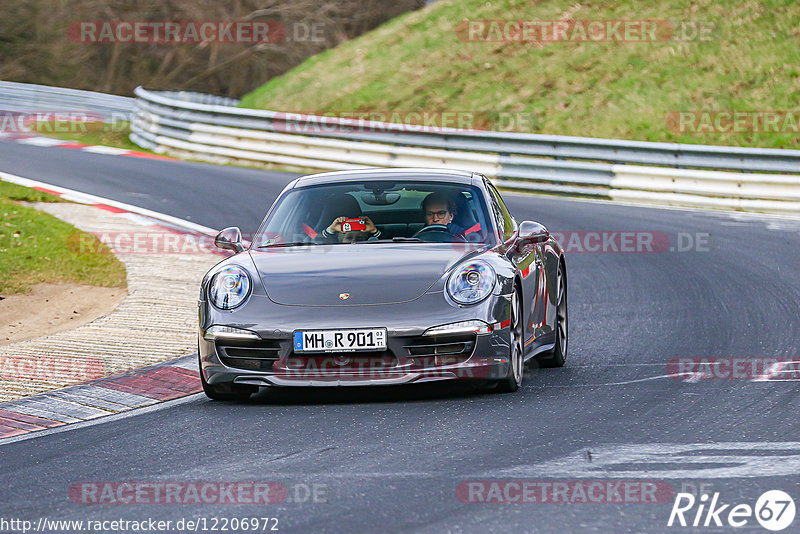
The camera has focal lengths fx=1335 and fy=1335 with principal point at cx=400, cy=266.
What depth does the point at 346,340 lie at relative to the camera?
7.23 meters

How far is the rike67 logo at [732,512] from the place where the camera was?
4738 millimetres

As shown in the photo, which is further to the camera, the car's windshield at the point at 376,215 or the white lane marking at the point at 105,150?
the white lane marking at the point at 105,150

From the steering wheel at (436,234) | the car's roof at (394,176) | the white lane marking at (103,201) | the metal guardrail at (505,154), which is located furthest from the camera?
the metal guardrail at (505,154)

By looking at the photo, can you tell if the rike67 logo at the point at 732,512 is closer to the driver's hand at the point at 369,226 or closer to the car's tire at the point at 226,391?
the car's tire at the point at 226,391

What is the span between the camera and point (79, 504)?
5.34 m

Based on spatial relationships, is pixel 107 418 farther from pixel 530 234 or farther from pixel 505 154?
pixel 505 154

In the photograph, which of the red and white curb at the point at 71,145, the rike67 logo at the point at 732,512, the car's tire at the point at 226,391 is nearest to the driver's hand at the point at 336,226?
the car's tire at the point at 226,391

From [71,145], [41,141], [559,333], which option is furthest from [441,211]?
[41,141]

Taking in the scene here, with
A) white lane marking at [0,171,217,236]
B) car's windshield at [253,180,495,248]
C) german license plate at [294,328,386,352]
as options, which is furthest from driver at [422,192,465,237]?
white lane marking at [0,171,217,236]

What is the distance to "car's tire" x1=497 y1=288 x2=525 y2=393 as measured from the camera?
752cm

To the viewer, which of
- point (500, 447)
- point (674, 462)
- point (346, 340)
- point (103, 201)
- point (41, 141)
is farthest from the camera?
point (41, 141)

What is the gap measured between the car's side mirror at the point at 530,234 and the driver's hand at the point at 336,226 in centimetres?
113

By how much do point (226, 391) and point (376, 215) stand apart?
173 cm

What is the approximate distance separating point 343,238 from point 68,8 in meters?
40.8
